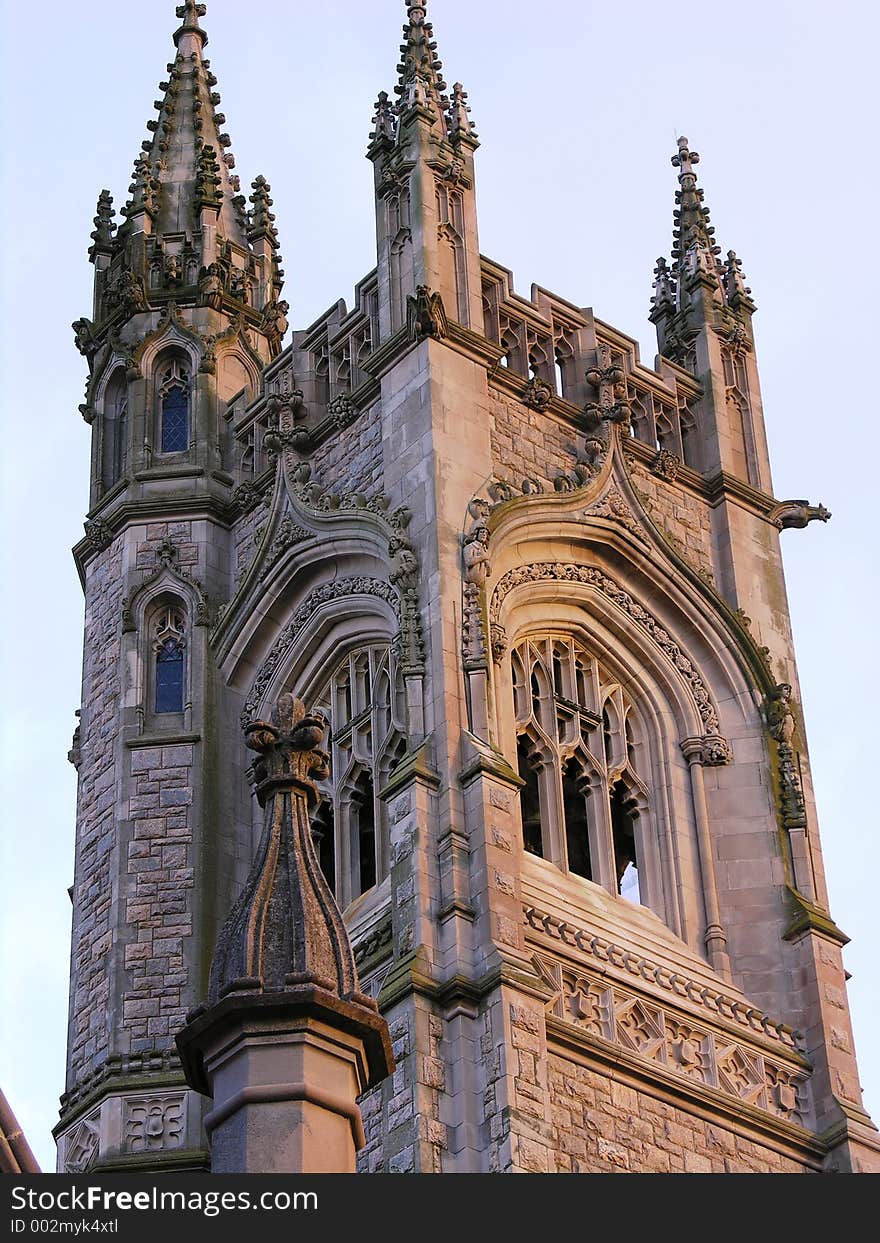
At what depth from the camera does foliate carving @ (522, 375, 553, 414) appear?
33.3 metres

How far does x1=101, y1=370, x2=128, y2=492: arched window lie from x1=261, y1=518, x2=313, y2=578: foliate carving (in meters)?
3.06

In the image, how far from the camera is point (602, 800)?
104 feet

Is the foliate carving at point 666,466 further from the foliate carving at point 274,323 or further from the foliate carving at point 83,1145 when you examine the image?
the foliate carving at point 83,1145

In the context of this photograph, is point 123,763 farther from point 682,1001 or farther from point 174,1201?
point 174,1201

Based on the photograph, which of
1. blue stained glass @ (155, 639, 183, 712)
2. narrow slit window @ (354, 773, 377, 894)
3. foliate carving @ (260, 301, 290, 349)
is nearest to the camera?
narrow slit window @ (354, 773, 377, 894)

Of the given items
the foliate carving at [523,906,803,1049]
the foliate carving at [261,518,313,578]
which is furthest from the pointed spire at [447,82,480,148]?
the foliate carving at [523,906,803,1049]

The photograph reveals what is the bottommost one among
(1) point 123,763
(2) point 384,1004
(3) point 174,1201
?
(3) point 174,1201

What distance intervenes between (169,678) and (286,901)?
54.0ft

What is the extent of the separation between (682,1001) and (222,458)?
367 inches

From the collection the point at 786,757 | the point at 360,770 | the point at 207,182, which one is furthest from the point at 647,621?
the point at 207,182

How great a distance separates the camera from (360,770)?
31734mm

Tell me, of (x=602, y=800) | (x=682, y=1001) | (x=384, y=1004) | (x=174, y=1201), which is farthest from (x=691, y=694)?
(x=174, y=1201)

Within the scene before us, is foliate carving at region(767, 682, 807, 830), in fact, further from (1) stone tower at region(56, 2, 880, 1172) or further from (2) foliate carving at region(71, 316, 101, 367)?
(2) foliate carving at region(71, 316, 101, 367)

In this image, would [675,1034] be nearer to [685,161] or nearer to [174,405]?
[174,405]
